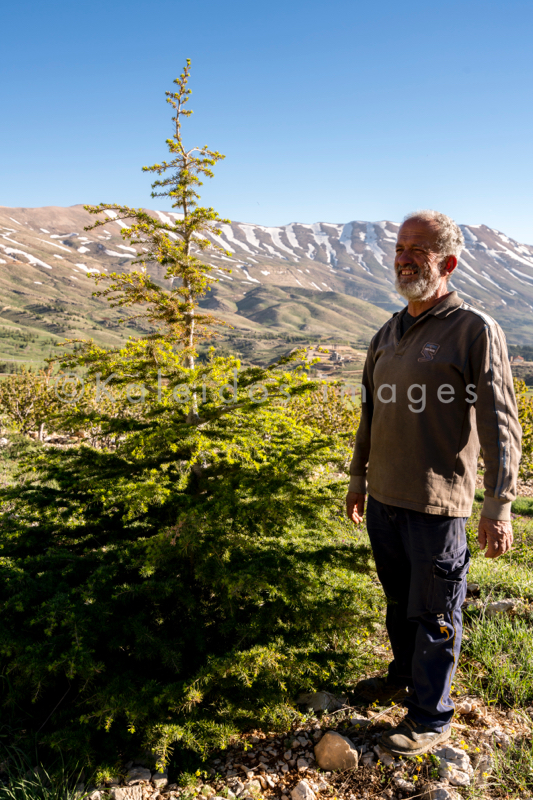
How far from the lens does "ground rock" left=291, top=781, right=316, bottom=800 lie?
2357 millimetres

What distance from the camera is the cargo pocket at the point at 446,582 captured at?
8.00 ft

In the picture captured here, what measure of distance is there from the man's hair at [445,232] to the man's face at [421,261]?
26 millimetres

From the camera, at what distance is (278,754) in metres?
2.75

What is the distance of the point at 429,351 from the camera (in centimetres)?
248

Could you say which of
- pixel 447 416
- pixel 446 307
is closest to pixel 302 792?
pixel 447 416

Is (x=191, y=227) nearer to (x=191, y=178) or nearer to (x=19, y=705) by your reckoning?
(x=191, y=178)

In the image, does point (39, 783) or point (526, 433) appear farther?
point (526, 433)

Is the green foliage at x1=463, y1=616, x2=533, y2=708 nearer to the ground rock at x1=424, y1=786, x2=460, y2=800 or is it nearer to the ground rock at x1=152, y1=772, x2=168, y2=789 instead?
the ground rock at x1=424, y1=786, x2=460, y2=800

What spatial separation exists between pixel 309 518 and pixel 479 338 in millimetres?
2355

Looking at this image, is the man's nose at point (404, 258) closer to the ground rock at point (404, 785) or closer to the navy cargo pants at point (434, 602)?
the navy cargo pants at point (434, 602)

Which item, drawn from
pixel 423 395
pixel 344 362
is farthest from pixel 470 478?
pixel 344 362

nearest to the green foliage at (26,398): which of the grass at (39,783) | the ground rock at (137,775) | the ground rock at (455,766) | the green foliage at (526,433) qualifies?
the grass at (39,783)

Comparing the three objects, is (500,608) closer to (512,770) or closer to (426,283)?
(512,770)

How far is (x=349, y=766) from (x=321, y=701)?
58 centimetres
